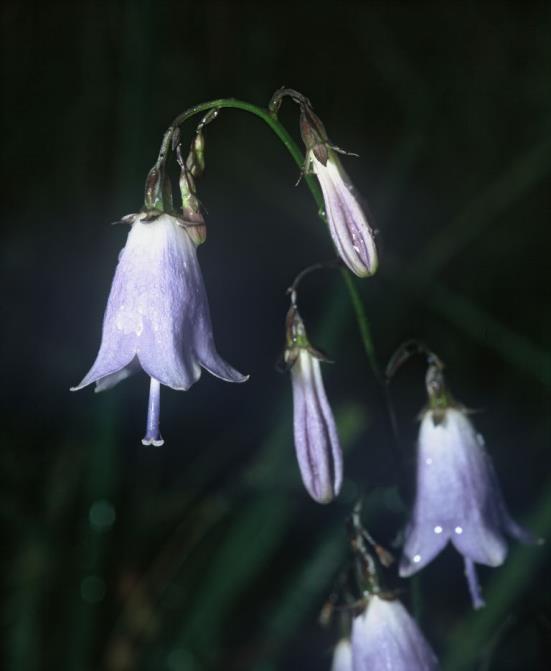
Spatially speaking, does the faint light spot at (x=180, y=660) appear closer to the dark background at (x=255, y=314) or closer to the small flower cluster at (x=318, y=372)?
the dark background at (x=255, y=314)

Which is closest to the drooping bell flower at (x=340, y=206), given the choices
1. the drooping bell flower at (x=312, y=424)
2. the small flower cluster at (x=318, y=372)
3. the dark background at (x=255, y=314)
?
the small flower cluster at (x=318, y=372)

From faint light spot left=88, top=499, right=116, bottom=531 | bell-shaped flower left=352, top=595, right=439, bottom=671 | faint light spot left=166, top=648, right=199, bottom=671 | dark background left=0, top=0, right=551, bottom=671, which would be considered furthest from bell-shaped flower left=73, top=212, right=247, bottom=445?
faint light spot left=166, top=648, right=199, bottom=671

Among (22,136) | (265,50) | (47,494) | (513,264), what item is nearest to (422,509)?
(47,494)

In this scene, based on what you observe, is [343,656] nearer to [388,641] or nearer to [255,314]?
[388,641]

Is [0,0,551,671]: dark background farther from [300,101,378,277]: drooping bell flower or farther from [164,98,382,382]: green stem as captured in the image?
[300,101,378,277]: drooping bell flower

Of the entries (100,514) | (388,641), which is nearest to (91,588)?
(100,514)

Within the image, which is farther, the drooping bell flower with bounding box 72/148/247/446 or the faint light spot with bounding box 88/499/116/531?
the faint light spot with bounding box 88/499/116/531

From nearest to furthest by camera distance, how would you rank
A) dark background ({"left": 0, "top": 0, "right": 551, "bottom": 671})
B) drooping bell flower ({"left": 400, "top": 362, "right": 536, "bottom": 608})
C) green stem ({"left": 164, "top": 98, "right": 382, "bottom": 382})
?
green stem ({"left": 164, "top": 98, "right": 382, "bottom": 382})
drooping bell flower ({"left": 400, "top": 362, "right": 536, "bottom": 608})
dark background ({"left": 0, "top": 0, "right": 551, "bottom": 671})

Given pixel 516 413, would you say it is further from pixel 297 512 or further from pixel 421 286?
pixel 297 512
